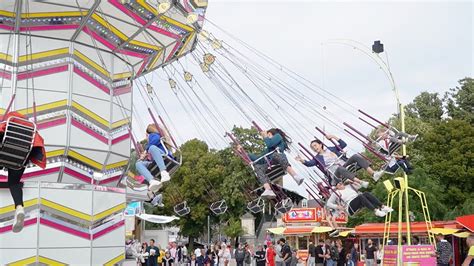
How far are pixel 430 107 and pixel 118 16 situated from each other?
129ft

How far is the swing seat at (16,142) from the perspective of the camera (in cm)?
774

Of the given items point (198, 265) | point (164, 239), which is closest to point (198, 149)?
point (164, 239)

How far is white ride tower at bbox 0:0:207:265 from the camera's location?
11188 mm

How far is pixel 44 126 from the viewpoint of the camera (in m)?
11.5

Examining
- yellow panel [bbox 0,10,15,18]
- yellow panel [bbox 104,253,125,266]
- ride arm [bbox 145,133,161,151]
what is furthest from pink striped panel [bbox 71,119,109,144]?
yellow panel [bbox 104,253,125,266]

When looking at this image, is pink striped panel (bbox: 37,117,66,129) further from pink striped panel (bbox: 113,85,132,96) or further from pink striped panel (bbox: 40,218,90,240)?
pink striped panel (bbox: 40,218,90,240)

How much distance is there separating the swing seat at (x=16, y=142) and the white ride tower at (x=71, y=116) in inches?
120

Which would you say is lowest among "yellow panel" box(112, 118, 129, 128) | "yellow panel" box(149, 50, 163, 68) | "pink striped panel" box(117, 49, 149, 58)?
"yellow panel" box(112, 118, 129, 128)

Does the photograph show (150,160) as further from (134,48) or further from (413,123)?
(413,123)

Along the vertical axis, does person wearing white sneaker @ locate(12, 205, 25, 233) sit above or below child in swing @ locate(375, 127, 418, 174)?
below

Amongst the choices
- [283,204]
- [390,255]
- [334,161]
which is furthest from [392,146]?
[283,204]

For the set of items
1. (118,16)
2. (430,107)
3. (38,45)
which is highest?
(430,107)

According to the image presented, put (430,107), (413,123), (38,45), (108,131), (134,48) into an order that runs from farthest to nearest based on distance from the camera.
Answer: (430,107)
(413,123)
(134,48)
(108,131)
(38,45)

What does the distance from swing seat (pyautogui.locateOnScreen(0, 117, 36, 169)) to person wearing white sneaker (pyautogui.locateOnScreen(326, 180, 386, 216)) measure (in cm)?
782
